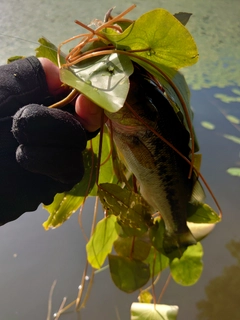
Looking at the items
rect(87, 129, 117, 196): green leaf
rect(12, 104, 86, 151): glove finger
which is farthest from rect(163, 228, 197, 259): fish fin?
rect(12, 104, 86, 151): glove finger

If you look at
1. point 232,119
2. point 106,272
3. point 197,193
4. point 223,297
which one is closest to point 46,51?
point 197,193

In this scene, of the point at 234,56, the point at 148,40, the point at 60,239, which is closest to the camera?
the point at 148,40

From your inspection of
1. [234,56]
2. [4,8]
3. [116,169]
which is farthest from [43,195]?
[4,8]

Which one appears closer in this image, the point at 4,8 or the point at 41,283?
the point at 41,283

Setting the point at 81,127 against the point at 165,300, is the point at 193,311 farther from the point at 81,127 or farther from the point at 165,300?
the point at 81,127

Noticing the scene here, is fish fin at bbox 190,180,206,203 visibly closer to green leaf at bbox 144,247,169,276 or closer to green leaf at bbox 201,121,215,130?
green leaf at bbox 144,247,169,276

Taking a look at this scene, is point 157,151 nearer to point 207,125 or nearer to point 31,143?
point 31,143

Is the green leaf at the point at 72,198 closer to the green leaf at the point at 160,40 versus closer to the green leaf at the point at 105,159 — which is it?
the green leaf at the point at 105,159

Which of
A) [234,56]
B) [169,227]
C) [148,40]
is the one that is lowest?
[234,56]
